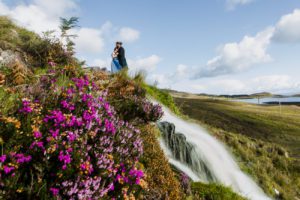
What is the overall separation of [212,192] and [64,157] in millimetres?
5371

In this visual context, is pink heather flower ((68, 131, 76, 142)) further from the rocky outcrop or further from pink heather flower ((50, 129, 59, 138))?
the rocky outcrop

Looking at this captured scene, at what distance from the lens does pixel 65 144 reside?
368cm

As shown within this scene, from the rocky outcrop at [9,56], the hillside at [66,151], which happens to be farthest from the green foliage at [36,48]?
the hillside at [66,151]

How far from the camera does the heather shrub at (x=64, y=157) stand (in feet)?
10.8

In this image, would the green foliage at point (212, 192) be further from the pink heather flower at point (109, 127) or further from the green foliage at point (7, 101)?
the green foliage at point (7, 101)

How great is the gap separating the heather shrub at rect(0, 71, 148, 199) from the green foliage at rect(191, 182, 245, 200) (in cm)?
362

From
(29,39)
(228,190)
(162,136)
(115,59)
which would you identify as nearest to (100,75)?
(162,136)

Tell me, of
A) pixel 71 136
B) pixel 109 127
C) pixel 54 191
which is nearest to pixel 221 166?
pixel 109 127

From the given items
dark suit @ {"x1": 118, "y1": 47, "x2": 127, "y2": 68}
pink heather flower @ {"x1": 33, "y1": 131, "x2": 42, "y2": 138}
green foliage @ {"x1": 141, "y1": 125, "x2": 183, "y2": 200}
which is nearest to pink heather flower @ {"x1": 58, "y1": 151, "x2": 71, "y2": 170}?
pink heather flower @ {"x1": 33, "y1": 131, "x2": 42, "y2": 138}

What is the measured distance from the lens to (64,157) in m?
3.41

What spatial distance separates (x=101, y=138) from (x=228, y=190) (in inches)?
208

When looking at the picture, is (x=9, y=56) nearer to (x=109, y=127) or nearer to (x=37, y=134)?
(x=109, y=127)

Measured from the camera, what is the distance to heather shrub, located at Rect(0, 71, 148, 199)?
10.8ft

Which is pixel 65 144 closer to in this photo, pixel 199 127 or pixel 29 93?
pixel 29 93
